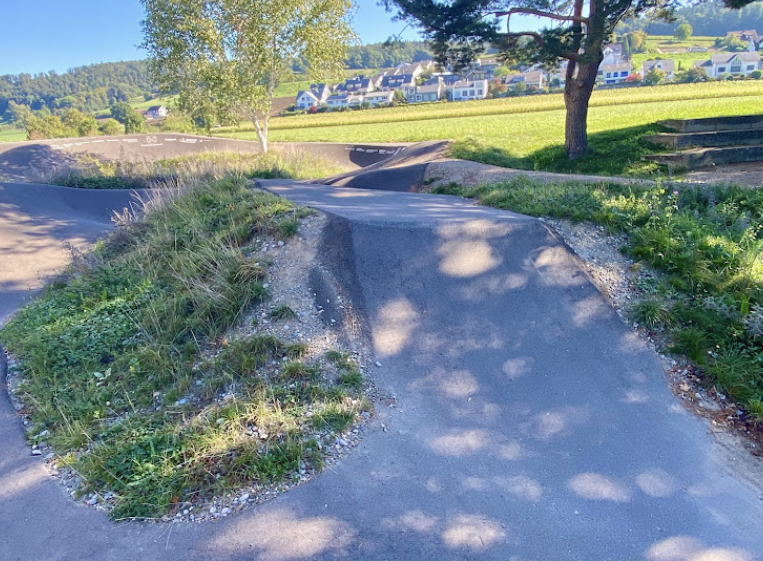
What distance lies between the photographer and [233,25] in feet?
64.1

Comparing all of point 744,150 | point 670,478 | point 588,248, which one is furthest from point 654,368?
point 744,150

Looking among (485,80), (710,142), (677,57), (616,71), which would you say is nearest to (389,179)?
(710,142)

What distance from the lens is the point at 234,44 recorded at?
19.9 m

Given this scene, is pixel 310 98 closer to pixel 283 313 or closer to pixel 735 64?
pixel 735 64

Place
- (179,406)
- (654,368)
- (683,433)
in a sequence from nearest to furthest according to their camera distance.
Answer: (683,433) < (179,406) < (654,368)

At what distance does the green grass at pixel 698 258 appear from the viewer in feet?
15.9

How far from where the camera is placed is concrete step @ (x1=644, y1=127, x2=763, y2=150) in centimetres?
1260

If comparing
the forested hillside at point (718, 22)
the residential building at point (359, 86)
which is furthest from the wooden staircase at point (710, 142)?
the forested hillside at point (718, 22)

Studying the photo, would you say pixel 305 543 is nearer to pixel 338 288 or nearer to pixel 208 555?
pixel 208 555

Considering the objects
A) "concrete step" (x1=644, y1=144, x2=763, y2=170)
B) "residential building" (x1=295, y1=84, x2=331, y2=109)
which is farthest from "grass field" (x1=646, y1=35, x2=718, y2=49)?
"concrete step" (x1=644, y1=144, x2=763, y2=170)

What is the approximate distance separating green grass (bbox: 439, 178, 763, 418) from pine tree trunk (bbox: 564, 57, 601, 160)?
5.53 m

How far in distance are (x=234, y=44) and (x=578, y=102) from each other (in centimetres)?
1365

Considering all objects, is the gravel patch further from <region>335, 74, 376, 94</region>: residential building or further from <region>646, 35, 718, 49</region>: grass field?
<region>646, 35, 718, 49</region>: grass field

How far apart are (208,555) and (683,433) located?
12.4 ft
